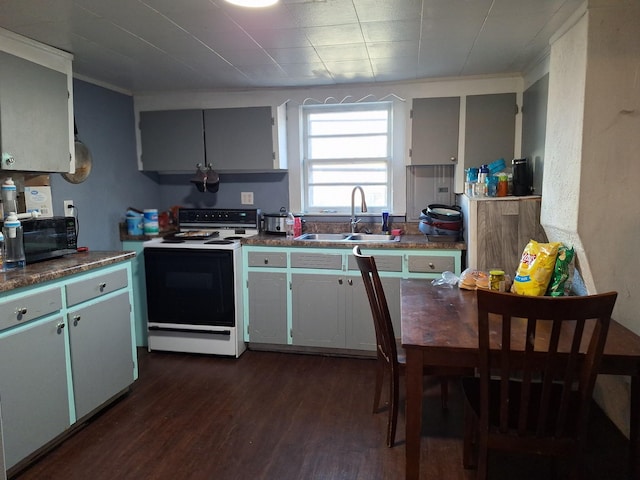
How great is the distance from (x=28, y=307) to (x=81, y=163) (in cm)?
153

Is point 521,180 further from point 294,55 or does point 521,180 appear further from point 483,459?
point 483,459

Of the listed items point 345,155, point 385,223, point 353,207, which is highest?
point 345,155

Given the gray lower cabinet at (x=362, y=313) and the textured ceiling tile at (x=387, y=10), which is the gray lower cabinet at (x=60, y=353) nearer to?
the gray lower cabinet at (x=362, y=313)

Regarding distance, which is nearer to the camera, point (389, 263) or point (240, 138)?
point (389, 263)

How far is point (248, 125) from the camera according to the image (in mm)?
3596

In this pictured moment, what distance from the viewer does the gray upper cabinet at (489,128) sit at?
10.6 feet

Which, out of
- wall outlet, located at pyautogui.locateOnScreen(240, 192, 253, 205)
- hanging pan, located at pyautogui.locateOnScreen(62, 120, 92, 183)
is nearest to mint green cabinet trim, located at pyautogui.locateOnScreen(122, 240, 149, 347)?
hanging pan, located at pyautogui.locateOnScreen(62, 120, 92, 183)

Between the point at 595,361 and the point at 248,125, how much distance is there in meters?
2.97

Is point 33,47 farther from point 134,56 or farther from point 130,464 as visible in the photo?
point 130,464

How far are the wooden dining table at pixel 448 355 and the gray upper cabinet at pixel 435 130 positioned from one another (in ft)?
6.09

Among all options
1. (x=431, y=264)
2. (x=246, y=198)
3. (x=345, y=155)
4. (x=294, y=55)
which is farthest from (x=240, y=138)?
(x=431, y=264)

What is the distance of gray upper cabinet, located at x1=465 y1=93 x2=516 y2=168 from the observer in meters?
3.24

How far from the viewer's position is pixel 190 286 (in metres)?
3.27

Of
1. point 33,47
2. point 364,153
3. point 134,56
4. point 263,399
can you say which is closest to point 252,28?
point 134,56
